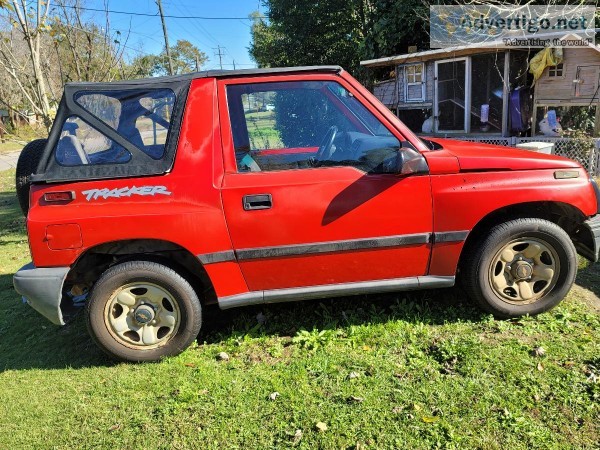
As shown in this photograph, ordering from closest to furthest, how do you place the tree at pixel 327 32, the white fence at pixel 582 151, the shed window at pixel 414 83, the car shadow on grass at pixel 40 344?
1. the car shadow on grass at pixel 40 344
2. the white fence at pixel 582 151
3. the shed window at pixel 414 83
4. the tree at pixel 327 32

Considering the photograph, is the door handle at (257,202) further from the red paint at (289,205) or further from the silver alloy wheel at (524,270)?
the silver alloy wheel at (524,270)

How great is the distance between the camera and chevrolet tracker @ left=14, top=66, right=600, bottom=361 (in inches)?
120

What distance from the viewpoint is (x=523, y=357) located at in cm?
300

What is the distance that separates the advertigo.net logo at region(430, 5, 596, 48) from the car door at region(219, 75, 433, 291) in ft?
21.2

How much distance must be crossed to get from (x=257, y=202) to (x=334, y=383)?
1279 millimetres

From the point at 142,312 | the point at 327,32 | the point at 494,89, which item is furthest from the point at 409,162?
the point at 327,32

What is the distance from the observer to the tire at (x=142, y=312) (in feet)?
10.3

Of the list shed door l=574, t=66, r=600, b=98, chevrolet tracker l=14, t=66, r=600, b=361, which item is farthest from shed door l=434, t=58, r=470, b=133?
chevrolet tracker l=14, t=66, r=600, b=361

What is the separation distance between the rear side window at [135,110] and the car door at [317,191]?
1.38ft

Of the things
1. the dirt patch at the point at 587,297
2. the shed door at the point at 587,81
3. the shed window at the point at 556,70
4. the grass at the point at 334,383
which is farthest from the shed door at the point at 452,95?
the grass at the point at 334,383

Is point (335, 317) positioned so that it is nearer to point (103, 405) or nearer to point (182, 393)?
point (182, 393)

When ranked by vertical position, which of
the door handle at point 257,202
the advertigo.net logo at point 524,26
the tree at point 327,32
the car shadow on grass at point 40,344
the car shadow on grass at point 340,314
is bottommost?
the car shadow on grass at point 40,344

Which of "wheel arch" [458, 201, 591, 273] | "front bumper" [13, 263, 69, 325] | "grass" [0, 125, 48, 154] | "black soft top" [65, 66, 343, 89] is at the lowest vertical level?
"front bumper" [13, 263, 69, 325]

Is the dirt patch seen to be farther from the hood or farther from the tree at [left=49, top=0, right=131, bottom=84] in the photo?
the tree at [left=49, top=0, right=131, bottom=84]
